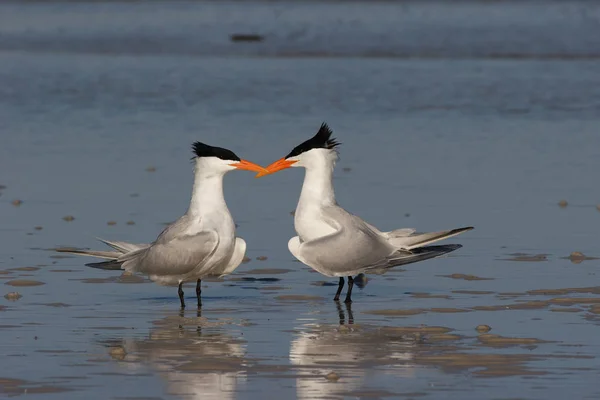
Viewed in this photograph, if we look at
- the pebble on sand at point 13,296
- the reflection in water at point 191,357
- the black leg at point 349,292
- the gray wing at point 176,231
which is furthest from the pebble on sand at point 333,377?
the pebble on sand at point 13,296

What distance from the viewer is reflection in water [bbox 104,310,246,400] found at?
8281 mm

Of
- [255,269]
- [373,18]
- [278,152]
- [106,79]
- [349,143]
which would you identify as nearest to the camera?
[255,269]

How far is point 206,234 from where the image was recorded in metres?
11.0

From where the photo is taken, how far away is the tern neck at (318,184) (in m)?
11.7

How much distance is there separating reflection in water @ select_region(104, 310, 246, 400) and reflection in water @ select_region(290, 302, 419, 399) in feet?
1.32

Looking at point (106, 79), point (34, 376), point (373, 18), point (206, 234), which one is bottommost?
point (34, 376)

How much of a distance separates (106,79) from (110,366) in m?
21.6

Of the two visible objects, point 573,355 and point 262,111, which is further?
point 262,111

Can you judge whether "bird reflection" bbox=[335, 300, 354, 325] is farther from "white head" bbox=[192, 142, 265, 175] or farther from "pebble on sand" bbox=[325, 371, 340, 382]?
"pebble on sand" bbox=[325, 371, 340, 382]

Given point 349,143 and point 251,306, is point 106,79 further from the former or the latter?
point 251,306

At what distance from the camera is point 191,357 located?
30.1ft

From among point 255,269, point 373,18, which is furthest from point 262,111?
point 373,18

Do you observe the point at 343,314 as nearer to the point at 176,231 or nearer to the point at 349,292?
the point at 349,292

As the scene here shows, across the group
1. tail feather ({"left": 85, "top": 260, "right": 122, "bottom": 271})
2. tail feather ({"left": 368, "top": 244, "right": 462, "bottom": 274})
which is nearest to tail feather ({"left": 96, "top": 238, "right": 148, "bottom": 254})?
tail feather ({"left": 85, "top": 260, "right": 122, "bottom": 271})
